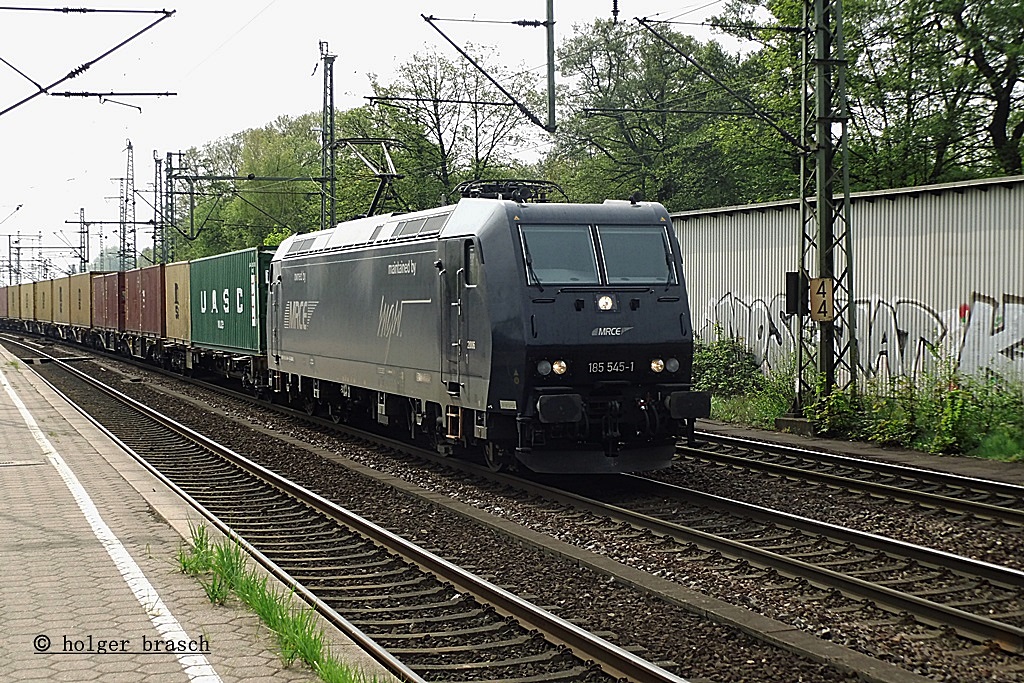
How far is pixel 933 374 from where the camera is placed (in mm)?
18891

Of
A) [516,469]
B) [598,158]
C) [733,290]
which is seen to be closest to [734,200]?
[598,158]

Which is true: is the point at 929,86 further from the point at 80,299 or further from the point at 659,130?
the point at 80,299

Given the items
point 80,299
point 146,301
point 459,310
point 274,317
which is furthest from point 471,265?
point 80,299

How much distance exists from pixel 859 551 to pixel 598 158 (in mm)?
37123

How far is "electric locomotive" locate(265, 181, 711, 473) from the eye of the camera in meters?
12.5

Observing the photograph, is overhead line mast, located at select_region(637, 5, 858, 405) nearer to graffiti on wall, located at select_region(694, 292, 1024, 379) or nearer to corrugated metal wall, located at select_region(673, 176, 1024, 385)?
graffiti on wall, located at select_region(694, 292, 1024, 379)

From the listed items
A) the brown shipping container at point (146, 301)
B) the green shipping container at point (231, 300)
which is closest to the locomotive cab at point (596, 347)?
the green shipping container at point (231, 300)

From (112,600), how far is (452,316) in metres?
6.67

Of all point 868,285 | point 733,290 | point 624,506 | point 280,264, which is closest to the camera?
point 624,506

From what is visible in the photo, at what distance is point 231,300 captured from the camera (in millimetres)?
26906

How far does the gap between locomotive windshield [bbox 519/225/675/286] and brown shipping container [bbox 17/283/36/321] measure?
58.4 m

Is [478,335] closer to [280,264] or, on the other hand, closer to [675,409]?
[675,409]

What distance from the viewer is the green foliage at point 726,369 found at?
920 inches

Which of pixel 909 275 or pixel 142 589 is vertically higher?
pixel 909 275
